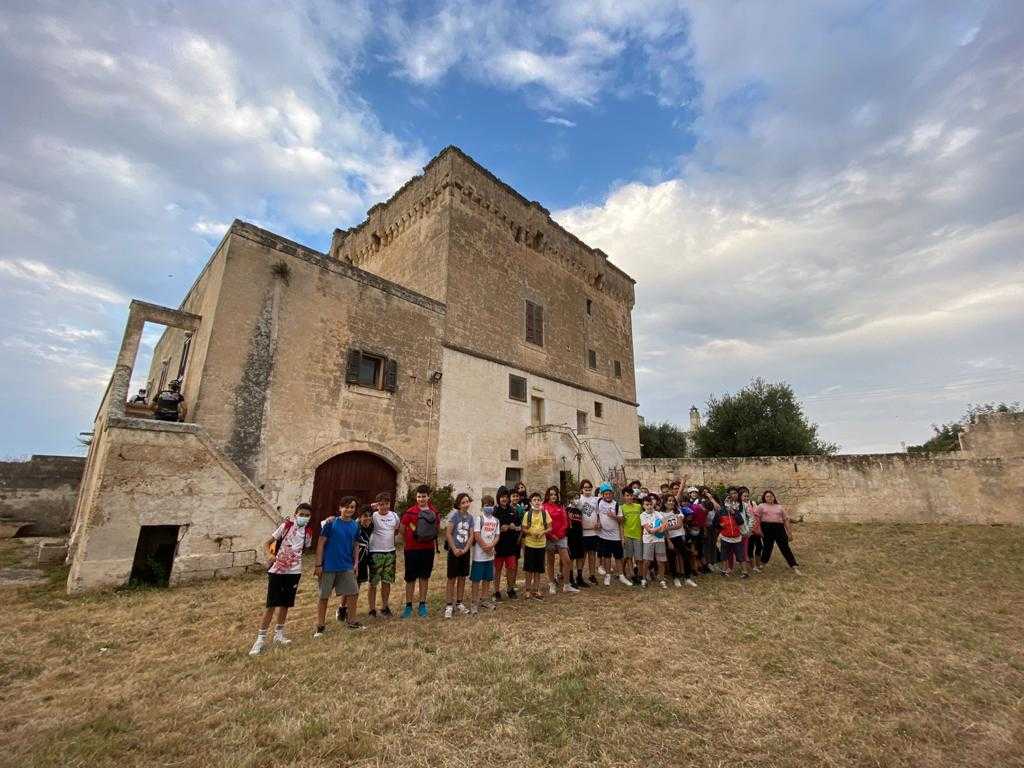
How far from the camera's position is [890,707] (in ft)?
11.8

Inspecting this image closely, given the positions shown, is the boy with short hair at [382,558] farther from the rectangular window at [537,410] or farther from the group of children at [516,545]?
the rectangular window at [537,410]

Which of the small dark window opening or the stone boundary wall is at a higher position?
the stone boundary wall

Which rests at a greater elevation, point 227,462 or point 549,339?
point 549,339

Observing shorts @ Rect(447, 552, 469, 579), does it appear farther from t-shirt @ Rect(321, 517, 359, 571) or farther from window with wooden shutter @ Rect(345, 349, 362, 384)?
window with wooden shutter @ Rect(345, 349, 362, 384)

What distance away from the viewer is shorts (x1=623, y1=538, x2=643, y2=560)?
7.72 m

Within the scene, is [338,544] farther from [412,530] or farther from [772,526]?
[772,526]

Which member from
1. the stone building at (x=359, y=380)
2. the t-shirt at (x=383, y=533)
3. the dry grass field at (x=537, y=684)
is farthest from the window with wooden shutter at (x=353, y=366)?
the t-shirt at (x=383, y=533)

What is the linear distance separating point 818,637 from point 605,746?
359 centimetres

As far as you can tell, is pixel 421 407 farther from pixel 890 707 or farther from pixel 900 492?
pixel 900 492

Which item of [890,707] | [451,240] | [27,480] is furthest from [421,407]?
[27,480]

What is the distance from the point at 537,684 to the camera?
3949 mm

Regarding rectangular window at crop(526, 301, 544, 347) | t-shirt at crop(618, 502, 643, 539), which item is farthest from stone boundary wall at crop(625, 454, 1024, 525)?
t-shirt at crop(618, 502, 643, 539)

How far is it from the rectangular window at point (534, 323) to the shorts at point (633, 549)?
40.7ft

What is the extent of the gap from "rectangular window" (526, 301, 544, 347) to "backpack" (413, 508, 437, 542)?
45.7 ft
